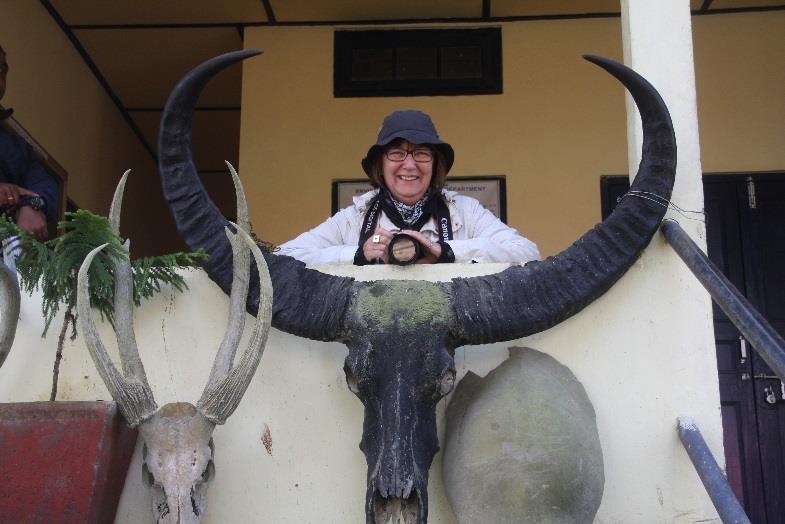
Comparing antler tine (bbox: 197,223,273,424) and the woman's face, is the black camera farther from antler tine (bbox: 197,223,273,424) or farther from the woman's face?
antler tine (bbox: 197,223,273,424)

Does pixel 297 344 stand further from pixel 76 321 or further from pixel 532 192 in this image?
pixel 532 192

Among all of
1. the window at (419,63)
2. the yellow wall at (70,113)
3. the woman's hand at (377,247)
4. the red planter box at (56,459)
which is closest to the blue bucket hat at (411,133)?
the woman's hand at (377,247)

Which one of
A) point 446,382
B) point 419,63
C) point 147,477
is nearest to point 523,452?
point 446,382

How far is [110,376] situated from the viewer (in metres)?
3.18

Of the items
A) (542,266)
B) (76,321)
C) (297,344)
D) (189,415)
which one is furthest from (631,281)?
(76,321)

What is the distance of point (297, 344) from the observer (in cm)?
391

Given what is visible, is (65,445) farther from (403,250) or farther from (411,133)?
(411,133)

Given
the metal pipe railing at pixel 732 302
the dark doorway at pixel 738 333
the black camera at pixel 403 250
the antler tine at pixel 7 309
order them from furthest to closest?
the dark doorway at pixel 738 333
the black camera at pixel 403 250
the antler tine at pixel 7 309
the metal pipe railing at pixel 732 302

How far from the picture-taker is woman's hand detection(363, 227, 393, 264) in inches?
161

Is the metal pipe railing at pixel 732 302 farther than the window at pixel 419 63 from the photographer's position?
No

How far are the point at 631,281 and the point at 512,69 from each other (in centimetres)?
376

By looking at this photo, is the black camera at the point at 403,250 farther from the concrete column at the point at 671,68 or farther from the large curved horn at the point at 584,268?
the concrete column at the point at 671,68

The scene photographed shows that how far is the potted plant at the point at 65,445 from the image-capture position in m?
3.16

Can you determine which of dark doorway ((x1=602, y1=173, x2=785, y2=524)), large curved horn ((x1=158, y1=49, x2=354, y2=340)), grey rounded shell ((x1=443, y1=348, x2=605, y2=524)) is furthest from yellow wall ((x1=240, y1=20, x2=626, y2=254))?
grey rounded shell ((x1=443, y1=348, x2=605, y2=524))
